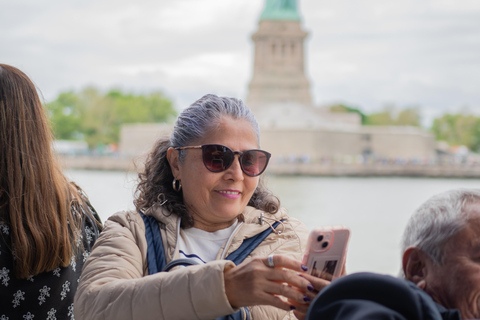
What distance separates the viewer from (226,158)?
5.58ft

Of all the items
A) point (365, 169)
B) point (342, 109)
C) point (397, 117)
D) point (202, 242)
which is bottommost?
point (365, 169)

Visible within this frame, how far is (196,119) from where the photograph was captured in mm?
1787

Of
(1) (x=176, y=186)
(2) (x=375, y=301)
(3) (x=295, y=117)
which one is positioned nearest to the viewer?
(2) (x=375, y=301)

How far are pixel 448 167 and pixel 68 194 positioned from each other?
122ft

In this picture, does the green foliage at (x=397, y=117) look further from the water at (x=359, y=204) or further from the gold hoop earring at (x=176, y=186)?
the gold hoop earring at (x=176, y=186)

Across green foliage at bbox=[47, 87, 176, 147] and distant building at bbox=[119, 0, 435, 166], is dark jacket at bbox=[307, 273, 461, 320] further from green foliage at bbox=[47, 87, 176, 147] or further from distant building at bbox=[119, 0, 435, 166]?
green foliage at bbox=[47, 87, 176, 147]

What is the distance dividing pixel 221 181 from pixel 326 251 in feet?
1.61

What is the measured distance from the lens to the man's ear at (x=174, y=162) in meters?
1.85

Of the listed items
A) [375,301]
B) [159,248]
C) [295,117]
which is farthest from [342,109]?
[375,301]

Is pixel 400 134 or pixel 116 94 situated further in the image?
pixel 116 94

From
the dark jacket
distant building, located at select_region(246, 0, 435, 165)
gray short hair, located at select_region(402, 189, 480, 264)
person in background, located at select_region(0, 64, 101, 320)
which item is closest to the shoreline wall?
distant building, located at select_region(246, 0, 435, 165)

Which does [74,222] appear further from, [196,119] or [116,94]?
[116,94]

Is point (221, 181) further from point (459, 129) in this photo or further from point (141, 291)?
point (459, 129)

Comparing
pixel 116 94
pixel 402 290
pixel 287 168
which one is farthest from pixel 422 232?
pixel 116 94
